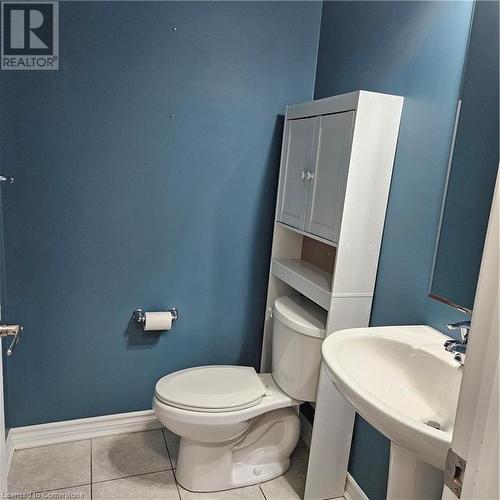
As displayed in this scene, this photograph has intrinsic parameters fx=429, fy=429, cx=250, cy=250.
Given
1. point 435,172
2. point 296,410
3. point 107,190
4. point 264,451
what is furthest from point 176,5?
point 264,451

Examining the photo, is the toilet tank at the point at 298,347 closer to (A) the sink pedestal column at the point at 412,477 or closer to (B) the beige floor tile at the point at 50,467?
(A) the sink pedestal column at the point at 412,477

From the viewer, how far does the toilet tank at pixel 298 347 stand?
1.77 metres

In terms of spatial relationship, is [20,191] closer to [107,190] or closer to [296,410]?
[107,190]

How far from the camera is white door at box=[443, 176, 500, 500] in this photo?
0.54m

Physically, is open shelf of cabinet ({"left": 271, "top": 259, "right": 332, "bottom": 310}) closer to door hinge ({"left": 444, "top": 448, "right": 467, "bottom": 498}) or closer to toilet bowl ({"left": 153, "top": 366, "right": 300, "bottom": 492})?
toilet bowl ({"left": 153, "top": 366, "right": 300, "bottom": 492})

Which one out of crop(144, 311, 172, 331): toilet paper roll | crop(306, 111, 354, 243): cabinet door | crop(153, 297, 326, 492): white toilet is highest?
crop(306, 111, 354, 243): cabinet door

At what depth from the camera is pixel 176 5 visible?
6.22 feet

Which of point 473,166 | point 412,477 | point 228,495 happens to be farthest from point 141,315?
point 473,166

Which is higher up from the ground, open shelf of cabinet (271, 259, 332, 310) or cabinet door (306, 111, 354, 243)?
cabinet door (306, 111, 354, 243)

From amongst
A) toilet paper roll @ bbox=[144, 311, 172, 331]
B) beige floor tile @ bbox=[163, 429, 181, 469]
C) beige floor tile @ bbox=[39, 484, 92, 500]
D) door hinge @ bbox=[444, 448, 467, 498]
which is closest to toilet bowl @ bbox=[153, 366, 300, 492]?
beige floor tile @ bbox=[163, 429, 181, 469]

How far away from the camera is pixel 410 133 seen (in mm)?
1532

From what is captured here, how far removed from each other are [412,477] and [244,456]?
3.11 ft

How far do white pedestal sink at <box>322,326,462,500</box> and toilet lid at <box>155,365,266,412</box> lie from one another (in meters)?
0.64

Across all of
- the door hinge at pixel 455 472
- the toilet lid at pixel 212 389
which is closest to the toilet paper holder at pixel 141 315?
the toilet lid at pixel 212 389
